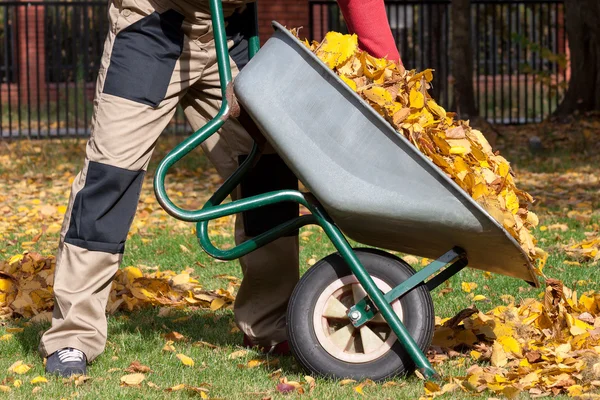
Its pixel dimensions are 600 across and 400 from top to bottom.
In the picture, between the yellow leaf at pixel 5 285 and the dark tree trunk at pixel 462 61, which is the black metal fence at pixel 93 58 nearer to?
the dark tree trunk at pixel 462 61

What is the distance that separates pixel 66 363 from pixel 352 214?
1.05 metres

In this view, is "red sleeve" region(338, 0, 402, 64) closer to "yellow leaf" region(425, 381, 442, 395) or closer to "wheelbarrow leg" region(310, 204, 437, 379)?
"wheelbarrow leg" region(310, 204, 437, 379)

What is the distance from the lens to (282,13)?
12.6 m

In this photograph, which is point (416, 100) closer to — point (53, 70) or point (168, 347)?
point (168, 347)

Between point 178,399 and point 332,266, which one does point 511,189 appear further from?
point 178,399

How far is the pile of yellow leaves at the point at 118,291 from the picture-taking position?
4273 mm

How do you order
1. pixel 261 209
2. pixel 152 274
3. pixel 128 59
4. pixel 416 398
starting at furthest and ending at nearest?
1. pixel 152 274
2. pixel 261 209
3. pixel 128 59
4. pixel 416 398

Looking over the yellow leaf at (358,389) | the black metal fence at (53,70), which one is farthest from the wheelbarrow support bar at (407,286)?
the black metal fence at (53,70)

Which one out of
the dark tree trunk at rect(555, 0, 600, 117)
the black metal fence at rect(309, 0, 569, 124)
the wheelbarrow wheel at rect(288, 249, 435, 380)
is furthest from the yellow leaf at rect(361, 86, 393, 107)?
the dark tree trunk at rect(555, 0, 600, 117)

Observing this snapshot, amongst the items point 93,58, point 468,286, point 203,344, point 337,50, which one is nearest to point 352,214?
point 337,50

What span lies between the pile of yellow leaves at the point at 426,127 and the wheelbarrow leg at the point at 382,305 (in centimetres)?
37

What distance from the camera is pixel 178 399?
9.95 feet

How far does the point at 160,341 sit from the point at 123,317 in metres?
0.45

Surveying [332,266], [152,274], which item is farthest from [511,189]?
[152,274]
